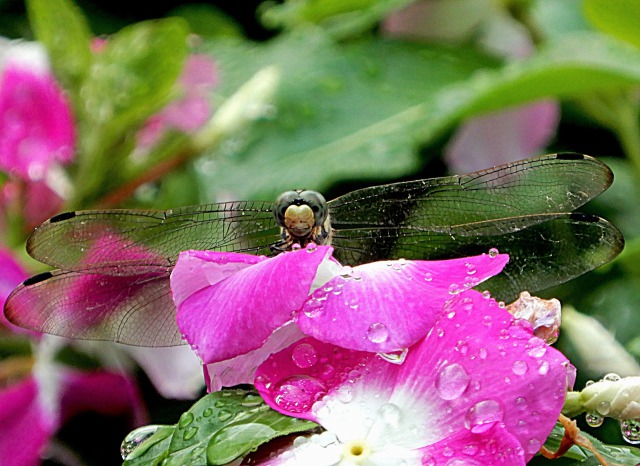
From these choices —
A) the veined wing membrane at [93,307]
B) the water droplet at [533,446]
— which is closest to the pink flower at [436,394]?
the water droplet at [533,446]

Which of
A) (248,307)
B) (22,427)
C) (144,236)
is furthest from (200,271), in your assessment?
(22,427)

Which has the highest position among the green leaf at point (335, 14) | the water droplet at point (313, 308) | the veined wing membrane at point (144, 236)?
the water droplet at point (313, 308)

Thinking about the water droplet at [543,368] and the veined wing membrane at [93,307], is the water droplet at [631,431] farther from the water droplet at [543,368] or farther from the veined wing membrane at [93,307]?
the veined wing membrane at [93,307]

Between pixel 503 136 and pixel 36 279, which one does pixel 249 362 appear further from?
pixel 503 136

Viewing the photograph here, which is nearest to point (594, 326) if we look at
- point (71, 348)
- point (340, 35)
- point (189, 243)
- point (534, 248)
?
point (534, 248)

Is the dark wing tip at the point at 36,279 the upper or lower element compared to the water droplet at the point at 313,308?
lower

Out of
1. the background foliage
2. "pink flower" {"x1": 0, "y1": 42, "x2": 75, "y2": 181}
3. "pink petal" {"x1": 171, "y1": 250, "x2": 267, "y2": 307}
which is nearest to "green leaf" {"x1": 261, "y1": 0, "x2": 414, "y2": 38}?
the background foliage

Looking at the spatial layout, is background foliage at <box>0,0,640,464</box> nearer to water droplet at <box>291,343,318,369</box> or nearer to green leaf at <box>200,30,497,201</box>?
green leaf at <box>200,30,497,201</box>
